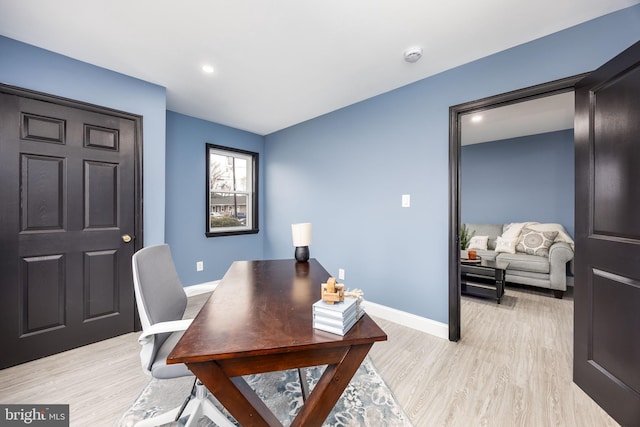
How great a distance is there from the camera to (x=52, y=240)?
6.87 feet

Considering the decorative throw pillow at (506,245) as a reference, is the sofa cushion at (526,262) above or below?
below

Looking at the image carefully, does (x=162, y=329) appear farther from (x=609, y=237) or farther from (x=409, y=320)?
(x=609, y=237)

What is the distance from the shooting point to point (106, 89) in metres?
2.32

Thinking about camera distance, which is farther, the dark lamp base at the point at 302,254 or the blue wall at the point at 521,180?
the blue wall at the point at 521,180

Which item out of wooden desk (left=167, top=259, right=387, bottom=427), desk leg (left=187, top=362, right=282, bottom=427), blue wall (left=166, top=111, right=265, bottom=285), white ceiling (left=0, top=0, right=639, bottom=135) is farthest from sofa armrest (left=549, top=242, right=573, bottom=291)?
blue wall (left=166, top=111, right=265, bottom=285)

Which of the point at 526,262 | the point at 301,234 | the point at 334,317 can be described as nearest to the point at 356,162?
the point at 301,234

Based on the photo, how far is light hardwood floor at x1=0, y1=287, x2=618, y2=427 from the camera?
1479mm

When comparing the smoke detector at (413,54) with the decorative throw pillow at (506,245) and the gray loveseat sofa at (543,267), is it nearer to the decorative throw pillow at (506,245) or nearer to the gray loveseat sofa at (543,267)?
the gray loveseat sofa at (543,267)

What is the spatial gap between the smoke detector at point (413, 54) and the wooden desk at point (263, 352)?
2.06 meters

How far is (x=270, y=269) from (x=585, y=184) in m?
2.17

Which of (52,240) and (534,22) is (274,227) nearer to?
(52,240)

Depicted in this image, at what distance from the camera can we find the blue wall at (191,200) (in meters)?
3.33

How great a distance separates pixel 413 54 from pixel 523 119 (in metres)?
2.57

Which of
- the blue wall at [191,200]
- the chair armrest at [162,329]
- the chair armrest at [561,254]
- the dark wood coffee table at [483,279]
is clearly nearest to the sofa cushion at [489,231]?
the chair armrest at [561,254]
